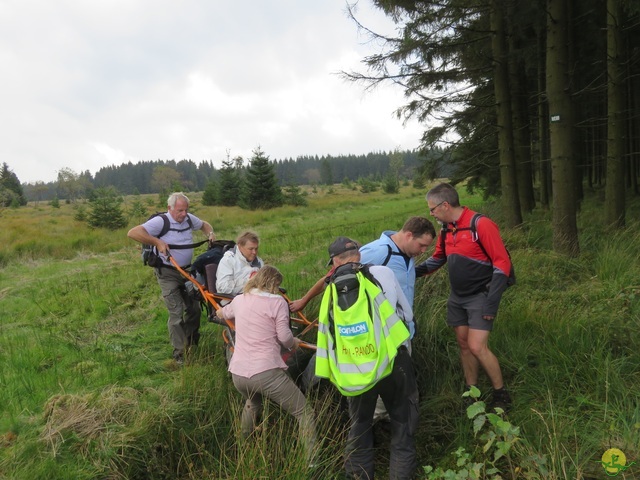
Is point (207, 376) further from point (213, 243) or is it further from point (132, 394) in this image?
point (213, 243)

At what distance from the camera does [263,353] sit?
324 centimetres

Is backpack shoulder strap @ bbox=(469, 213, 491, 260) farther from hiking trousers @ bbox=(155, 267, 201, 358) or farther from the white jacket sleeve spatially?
hiking trousers @ bbox=(155, 267, 201, 358)

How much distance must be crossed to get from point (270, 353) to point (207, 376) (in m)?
1.14

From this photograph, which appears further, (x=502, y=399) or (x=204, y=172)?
(x=204, y=172)

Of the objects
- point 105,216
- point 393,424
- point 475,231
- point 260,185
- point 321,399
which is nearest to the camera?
point 393,424

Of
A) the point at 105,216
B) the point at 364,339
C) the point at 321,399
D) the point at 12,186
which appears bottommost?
the point at 321,399

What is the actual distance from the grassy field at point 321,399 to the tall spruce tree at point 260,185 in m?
24.6

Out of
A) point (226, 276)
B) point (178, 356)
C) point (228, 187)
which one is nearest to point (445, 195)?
point (226, 276)

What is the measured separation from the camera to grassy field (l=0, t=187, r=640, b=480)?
2.77 metres

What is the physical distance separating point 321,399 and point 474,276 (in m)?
1.86

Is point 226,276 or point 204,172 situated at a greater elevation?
point 204,172

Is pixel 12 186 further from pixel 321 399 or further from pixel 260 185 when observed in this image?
pixel 321 399

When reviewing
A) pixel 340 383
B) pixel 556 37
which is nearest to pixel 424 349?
pixel 340 383

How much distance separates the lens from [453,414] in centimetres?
350
